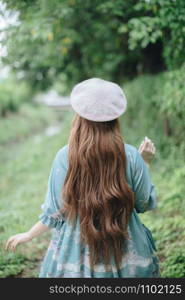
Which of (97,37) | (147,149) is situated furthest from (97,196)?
(97,37)

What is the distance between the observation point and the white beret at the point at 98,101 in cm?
229

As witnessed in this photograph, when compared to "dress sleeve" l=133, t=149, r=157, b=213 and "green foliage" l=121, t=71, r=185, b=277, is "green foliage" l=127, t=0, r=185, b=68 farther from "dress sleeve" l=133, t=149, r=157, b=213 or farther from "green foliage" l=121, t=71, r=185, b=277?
"dress sleeve" l=133, t=149, r=157, b=213

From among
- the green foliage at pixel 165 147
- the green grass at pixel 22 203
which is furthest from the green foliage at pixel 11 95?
the green foliage at pixel 165 147

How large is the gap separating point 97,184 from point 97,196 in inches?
2.8

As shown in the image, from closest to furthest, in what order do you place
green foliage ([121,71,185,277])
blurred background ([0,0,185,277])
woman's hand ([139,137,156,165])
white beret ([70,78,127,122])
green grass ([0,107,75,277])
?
white beret ([70,78,127,122])
woman's hand ([139,137,156,165])
green grass ([0,107,75,277])
green foliage ([121,71,185,277])
blurred background ([0,0,185,277])

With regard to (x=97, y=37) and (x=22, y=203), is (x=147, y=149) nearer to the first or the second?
(x=22, y=203)

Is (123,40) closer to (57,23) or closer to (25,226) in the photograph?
(57,23)

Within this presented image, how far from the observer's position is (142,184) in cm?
246

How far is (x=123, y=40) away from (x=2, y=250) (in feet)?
21.6

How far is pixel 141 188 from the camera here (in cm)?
247

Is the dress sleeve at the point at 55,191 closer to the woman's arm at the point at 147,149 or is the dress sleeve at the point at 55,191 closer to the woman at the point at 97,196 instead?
the woman at the point at 97,196

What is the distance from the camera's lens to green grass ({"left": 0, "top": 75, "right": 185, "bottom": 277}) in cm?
399

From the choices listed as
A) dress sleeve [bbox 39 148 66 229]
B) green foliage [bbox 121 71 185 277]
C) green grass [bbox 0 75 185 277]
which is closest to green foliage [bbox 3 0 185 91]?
green foliage [bbox 121 71 185 277]

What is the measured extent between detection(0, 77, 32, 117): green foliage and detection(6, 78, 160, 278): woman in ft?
57.1
